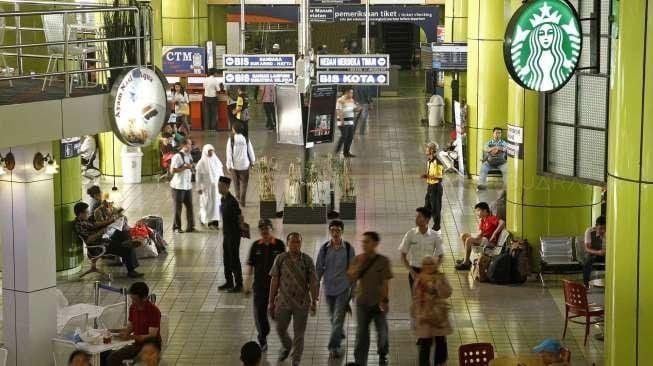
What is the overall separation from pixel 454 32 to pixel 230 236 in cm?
1812

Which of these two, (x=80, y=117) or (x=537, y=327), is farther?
(x=537, y=327)

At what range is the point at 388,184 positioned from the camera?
2575cm

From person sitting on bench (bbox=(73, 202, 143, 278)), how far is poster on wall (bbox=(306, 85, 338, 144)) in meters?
5.33

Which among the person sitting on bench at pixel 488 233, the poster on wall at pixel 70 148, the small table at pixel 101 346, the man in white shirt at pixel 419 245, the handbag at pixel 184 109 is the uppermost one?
the poster on wall at pixel 70 148

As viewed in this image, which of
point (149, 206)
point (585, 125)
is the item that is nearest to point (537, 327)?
point (585, 125)

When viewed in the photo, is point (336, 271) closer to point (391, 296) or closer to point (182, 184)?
point (391, 296)

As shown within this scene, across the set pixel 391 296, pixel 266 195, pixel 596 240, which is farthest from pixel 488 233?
pixel 266 195

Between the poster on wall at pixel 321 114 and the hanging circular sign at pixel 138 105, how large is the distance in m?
9.35

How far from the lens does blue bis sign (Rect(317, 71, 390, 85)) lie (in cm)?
2200

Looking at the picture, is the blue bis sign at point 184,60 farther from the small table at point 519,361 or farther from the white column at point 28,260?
the small table at point 519,361

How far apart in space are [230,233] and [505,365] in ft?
20.6

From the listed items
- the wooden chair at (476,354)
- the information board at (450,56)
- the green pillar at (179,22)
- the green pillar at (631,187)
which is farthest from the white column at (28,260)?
the green pillar at (179,22)

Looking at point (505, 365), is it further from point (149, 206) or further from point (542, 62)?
point (149, 206)

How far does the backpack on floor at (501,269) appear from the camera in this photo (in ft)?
58.6
